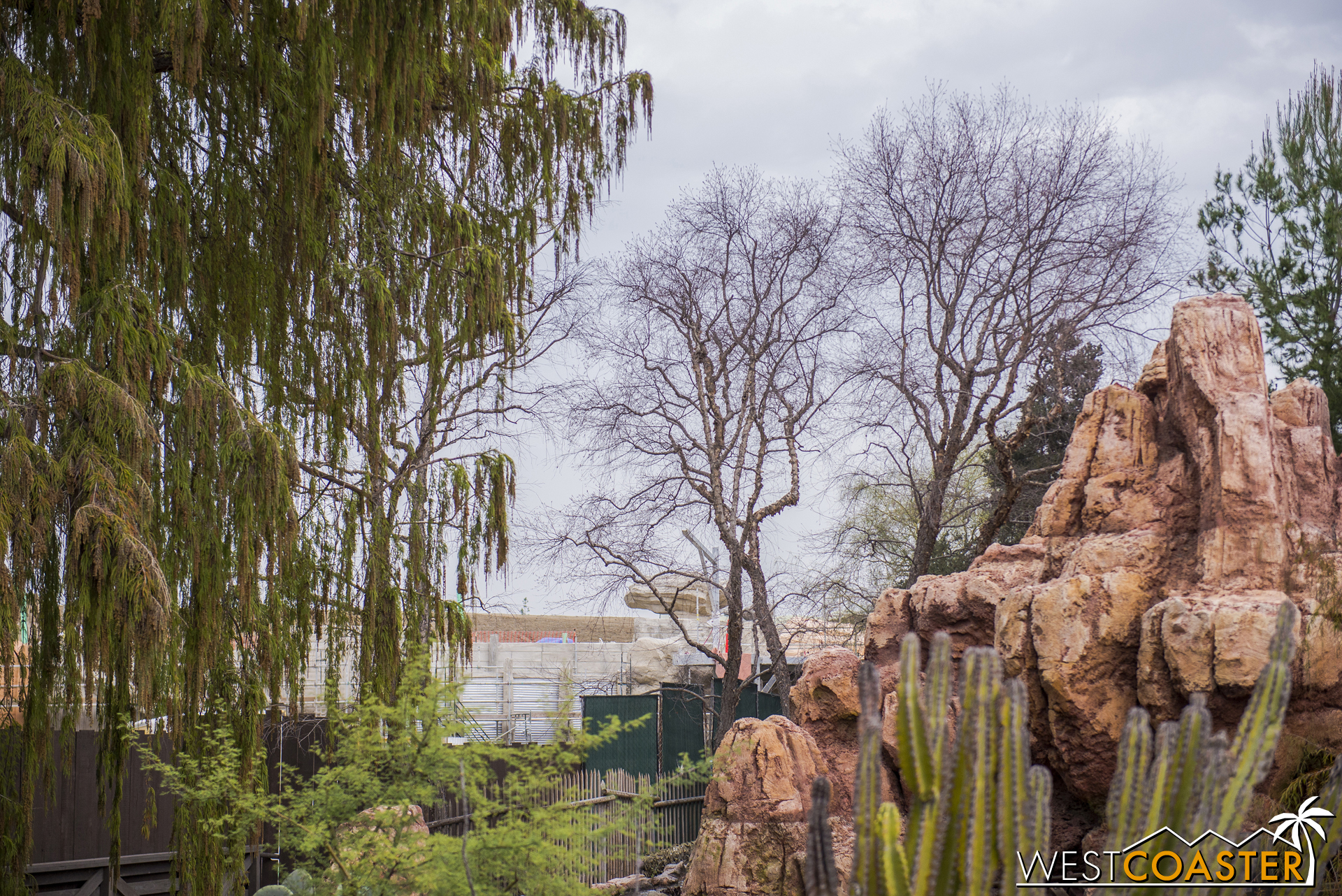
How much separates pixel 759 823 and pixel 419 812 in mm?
4797

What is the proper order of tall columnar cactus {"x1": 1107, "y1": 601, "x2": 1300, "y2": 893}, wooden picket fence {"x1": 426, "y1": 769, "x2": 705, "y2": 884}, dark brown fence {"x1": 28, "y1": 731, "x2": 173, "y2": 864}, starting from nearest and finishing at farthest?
tall columnar cactus {"x1": 1107, "y1": 601, "x2": 1300, "y2": 893}
dark brown fence {"x1": 28, "y1": 731, "x2": 173, "y2": 864}
wooden picket fence {"x1": 426, "y1": 769, "x2": 705, "y2": 884}

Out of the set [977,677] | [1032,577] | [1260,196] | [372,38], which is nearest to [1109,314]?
[1260,196]

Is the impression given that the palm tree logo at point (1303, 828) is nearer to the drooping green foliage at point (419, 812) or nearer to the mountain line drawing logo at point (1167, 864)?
the mountain line drawing logo at point (1167, 864)

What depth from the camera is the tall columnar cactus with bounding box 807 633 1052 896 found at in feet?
7.59

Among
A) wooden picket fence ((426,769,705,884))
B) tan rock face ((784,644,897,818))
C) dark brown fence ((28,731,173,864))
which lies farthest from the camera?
tan rock face ((784,644,897,818))

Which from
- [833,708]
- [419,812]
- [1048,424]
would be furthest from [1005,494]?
[419,812]

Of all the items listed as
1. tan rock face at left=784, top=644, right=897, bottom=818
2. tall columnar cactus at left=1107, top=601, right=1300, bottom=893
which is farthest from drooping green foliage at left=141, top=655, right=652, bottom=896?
tan rock face at left=784, top=644, right=897, bottom=818

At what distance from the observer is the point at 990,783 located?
2.37m

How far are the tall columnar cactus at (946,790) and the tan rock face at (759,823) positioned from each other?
591 cm

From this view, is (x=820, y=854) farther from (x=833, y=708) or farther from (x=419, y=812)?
(x=833, y=708)

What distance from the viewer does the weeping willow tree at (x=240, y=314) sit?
3727mm

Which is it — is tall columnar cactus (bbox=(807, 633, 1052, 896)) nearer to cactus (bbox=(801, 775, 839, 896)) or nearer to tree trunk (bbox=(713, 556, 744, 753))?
cactus (bbox=(801, 775, 839, 896))

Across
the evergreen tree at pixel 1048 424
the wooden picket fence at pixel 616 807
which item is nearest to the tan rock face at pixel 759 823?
the wooden picket fence at pixel 616 807

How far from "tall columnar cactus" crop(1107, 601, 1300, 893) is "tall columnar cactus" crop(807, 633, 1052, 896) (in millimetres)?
217
